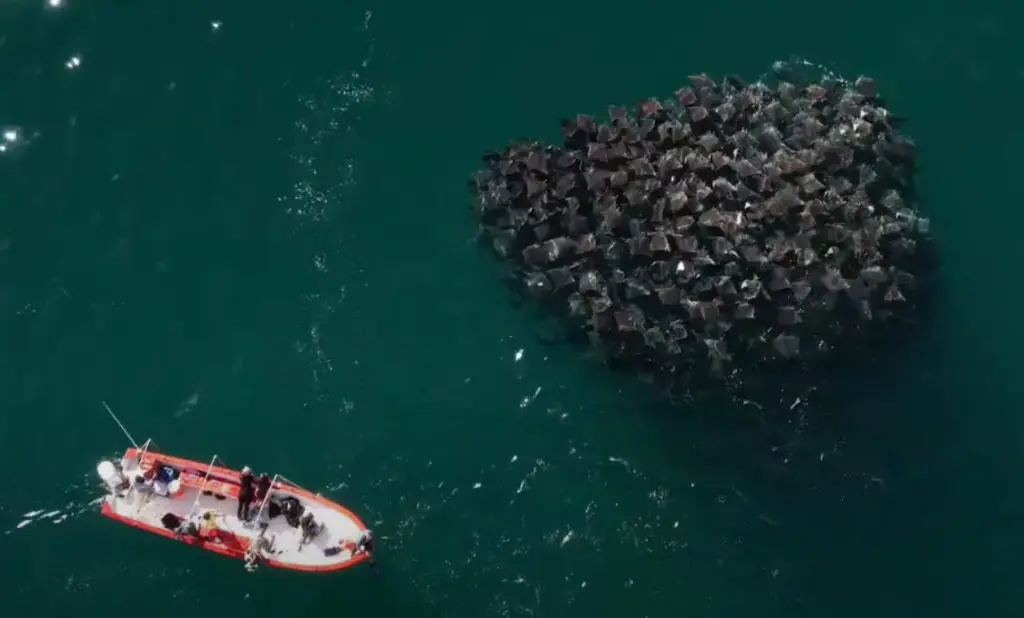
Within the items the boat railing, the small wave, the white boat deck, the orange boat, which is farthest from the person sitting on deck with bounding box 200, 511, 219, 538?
the small wave

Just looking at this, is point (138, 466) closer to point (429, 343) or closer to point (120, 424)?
point (120, 424)

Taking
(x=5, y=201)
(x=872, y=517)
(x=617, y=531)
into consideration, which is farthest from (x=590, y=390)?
(x=5, y=201)

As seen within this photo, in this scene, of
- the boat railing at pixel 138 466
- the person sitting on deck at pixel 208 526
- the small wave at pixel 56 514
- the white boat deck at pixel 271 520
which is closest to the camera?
the white boat deck at pixel 271 520

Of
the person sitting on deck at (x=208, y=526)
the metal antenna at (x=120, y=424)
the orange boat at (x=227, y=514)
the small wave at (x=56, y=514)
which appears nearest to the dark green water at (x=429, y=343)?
the small wave at (x=56, y=514)

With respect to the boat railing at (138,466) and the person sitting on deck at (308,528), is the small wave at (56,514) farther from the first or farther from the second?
the person sitting on deck at (308,528)

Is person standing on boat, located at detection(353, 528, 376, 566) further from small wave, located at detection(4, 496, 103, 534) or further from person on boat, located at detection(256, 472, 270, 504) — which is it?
small wave, located at detection(4, 496, 103, 534)

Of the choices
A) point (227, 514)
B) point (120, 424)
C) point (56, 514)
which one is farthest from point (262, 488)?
point (56, 514)
